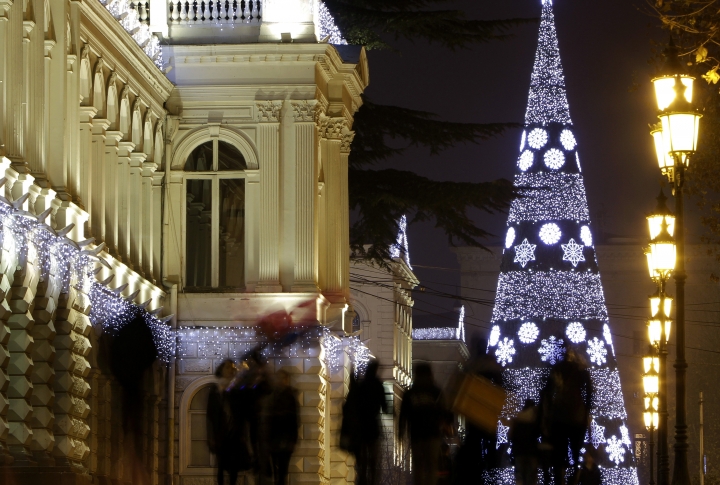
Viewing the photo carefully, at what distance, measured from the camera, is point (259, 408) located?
22.0 m

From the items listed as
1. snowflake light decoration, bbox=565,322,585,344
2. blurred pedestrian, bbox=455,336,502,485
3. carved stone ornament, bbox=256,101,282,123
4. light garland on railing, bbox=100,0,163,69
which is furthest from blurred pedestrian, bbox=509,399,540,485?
snowflake light decoration, bbox=565,322,585,344

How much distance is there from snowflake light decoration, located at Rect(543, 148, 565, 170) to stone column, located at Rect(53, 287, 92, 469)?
30979mm

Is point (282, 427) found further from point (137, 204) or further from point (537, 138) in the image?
point (537, 138)

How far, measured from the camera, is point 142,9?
128ft

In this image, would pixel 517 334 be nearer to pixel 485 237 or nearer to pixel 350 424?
pixel 485 237

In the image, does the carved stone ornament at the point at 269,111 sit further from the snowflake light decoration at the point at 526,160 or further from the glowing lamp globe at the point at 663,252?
the snowflake light decoration at the point at 526,160

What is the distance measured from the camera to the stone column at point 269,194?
3744 centimetres

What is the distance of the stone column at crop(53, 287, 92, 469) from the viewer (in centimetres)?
2853

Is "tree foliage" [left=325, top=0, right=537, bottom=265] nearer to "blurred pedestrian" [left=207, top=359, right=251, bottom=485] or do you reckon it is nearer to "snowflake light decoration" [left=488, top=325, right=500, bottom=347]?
"snowflake light decoration" [left=488, top=325, right=500, bottom=347]

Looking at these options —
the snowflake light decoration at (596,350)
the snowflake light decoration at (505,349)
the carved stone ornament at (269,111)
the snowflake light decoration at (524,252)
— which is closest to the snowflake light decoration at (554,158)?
the snowflake light decoration at (524,252)

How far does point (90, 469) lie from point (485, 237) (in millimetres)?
17528

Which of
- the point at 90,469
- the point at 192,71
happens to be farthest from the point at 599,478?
the point at 192,71

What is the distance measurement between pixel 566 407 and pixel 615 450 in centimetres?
3808

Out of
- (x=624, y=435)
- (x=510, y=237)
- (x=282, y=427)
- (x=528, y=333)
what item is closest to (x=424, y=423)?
(x=282, y=427)
